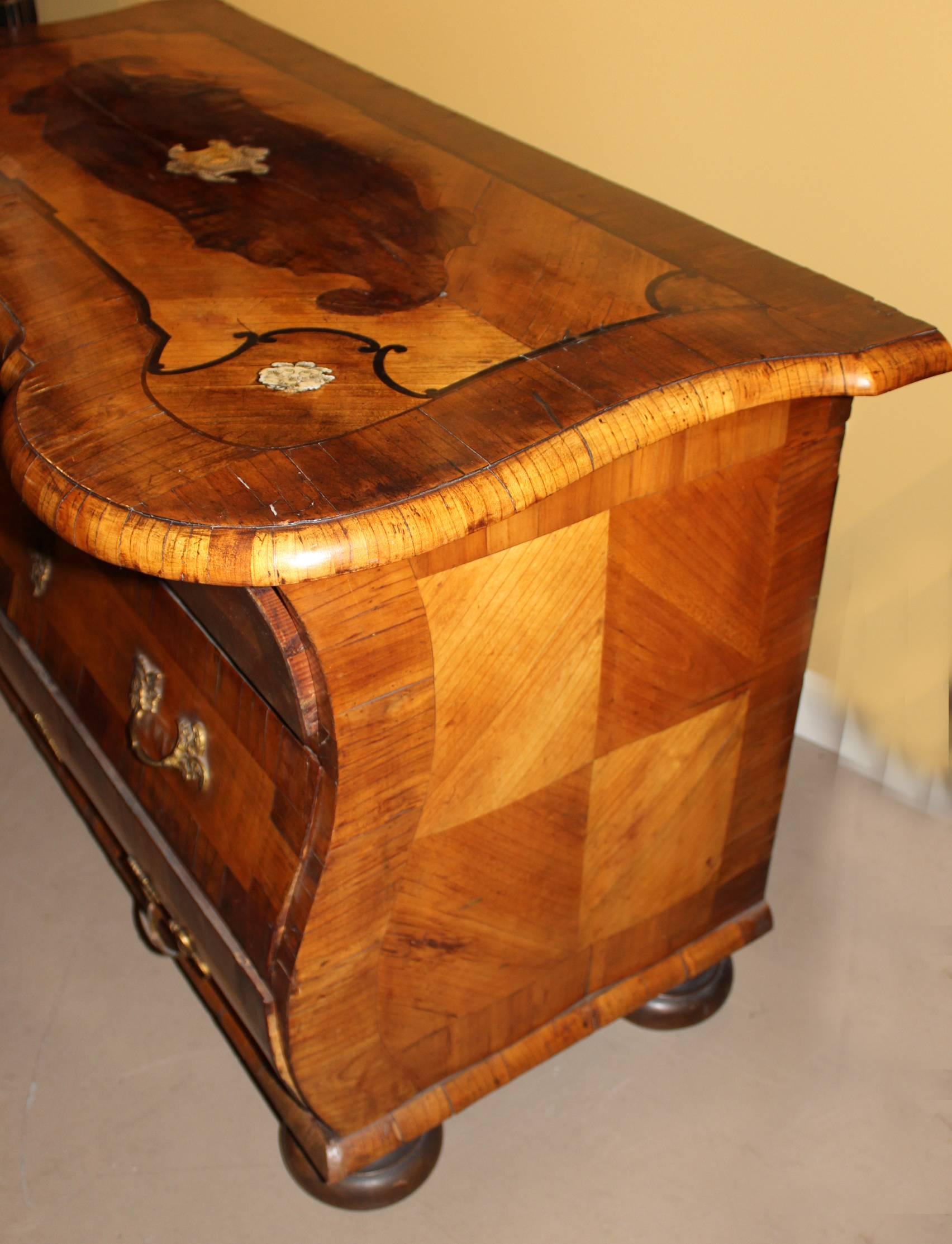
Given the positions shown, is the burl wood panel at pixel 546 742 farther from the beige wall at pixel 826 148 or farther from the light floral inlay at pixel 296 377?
the beige wall at pixel 826 148

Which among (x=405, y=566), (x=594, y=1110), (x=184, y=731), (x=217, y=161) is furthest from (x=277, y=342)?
(x=594, y=1110)

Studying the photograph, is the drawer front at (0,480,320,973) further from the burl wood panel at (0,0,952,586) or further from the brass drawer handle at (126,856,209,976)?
the burl wood panel at (0,0,952,586)

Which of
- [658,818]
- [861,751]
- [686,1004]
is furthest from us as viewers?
[861,751]

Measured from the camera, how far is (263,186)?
1.34 meters

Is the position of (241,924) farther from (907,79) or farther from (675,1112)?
(907,79)

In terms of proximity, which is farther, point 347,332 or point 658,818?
point 658,818

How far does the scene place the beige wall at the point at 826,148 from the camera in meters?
1.43

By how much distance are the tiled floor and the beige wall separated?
1.07 ft

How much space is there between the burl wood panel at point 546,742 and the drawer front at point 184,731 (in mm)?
71

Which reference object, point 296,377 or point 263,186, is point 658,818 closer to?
point 296,377

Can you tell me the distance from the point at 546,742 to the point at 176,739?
0.35m

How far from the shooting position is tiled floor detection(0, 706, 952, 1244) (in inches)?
52.1

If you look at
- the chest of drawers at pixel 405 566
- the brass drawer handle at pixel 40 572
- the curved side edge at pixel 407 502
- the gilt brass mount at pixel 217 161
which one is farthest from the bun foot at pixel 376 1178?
the gilt brass mount at pixel 217 161

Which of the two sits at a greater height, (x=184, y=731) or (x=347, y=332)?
(x=347, y=332)
